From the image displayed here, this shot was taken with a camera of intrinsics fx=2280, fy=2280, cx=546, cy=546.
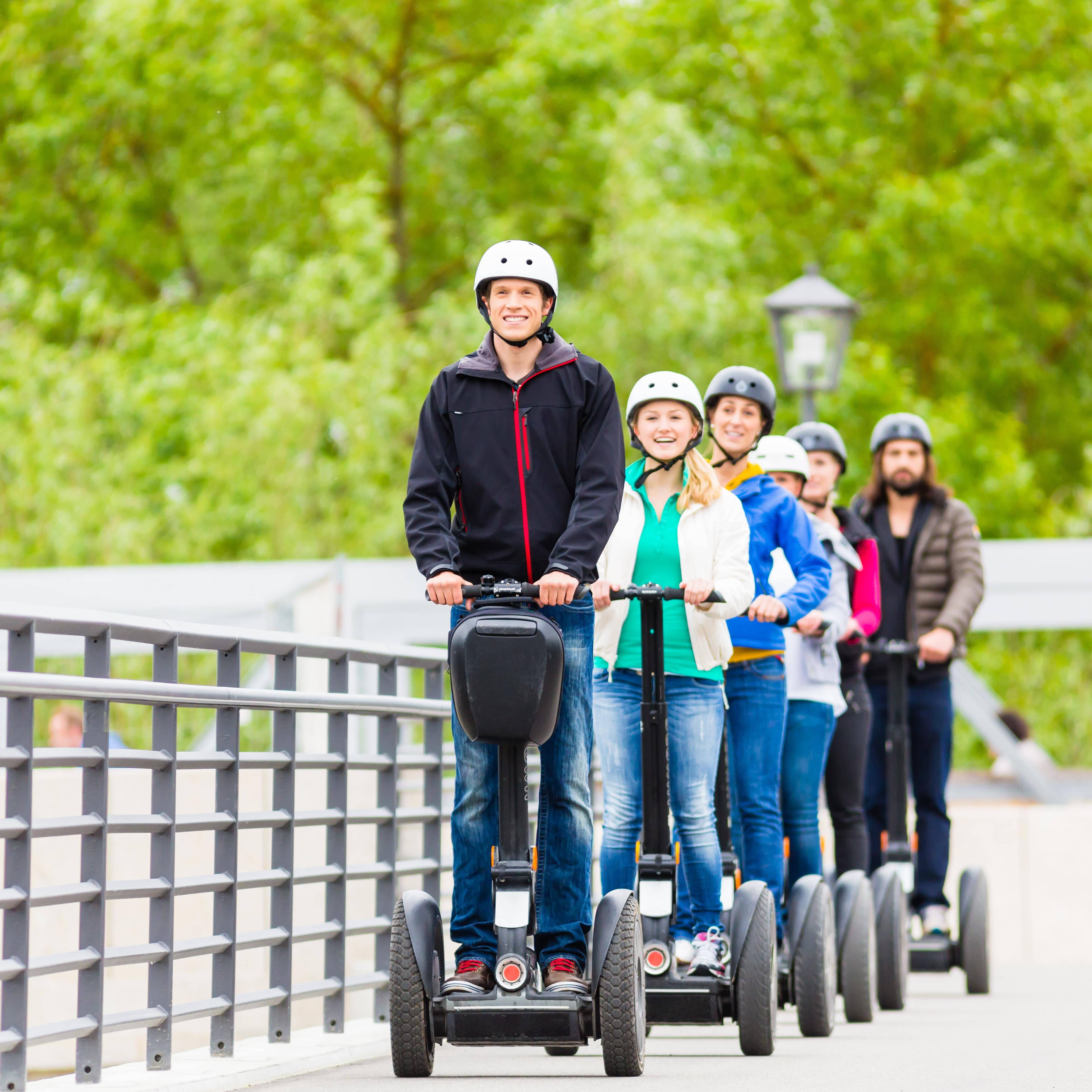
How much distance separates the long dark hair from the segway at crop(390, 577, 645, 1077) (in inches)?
174

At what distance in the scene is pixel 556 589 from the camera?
5.65m

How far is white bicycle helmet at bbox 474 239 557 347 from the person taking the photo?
5922 mm

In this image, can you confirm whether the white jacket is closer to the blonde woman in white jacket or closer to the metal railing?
the blonde woman in white jacket

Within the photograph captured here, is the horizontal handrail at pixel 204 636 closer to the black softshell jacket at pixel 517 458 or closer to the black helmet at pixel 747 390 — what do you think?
the black softshell jacket at pixel 517 458

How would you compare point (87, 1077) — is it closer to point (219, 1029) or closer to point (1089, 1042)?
point (219, 1029)

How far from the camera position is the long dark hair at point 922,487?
9914mm

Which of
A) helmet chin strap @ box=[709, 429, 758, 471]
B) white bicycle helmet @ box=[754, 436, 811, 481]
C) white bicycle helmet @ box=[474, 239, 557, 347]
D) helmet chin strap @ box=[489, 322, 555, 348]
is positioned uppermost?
white bicycle helmet @ box=[474, 239, 557, 347]

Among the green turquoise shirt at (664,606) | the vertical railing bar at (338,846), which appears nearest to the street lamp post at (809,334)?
the vertical railing bar at (338,846)

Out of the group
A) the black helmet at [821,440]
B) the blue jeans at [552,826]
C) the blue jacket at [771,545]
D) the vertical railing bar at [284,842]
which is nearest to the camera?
the blue jeans at [552,826]

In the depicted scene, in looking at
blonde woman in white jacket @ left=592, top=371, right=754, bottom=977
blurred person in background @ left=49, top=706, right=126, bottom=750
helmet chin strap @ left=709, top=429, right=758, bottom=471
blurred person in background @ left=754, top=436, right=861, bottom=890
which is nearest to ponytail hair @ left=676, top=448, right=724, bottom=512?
blonde woman in white jacket @ left=592, top=371, right=754, bottom=977

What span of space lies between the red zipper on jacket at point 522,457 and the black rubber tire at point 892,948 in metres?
3.35

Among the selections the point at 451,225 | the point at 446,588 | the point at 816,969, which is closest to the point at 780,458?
the point at 816,969

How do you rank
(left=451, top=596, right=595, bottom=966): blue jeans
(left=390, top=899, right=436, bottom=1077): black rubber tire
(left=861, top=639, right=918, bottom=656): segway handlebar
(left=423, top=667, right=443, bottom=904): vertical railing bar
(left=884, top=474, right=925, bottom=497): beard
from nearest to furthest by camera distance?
(left=390, top=899, right=436, bottom=1077): black rubber tire
(left=451, top=596, right=595, bottom=966): blue jeans
(left=423, top=667, right=443, bottom=904): vertical railing bar
(left=861, top=639, right=918, bottom=656): segway handlebar
(left=884, top=474, right=925, bottom=497): beard

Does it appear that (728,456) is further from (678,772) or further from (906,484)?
(906,484)
